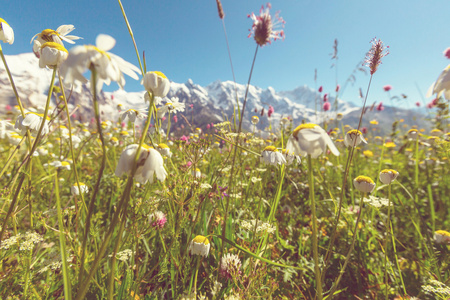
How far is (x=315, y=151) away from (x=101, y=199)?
2378mm

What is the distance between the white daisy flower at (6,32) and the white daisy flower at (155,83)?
2.96 ft

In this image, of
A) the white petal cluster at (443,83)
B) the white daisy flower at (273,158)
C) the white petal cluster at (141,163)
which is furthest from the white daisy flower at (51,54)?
the white petal cluster at (443,83)

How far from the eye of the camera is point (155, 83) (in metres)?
0.65

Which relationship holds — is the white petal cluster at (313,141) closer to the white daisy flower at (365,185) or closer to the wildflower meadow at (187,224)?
the wildflower meadow at (187,224)

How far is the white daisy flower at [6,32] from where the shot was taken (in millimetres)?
956

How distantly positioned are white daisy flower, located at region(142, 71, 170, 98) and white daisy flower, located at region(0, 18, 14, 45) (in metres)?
0.90

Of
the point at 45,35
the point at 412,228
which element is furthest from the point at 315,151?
the point at 412,228

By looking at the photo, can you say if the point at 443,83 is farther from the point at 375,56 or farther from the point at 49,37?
the point at 49,37

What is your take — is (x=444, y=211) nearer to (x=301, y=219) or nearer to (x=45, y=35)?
(x=301, y=219)

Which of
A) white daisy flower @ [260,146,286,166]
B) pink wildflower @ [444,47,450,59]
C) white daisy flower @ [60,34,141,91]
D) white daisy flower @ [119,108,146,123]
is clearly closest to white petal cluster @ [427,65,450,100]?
white daisy flower @ [260,146,286,166]

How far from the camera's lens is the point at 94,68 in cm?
50

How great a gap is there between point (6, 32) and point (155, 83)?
95cm

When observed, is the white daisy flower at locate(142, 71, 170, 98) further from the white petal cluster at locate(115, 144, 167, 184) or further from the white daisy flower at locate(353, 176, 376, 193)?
the white daisy flower at locate(353, 176, 376, 193)

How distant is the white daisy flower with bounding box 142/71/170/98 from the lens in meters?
0.64
